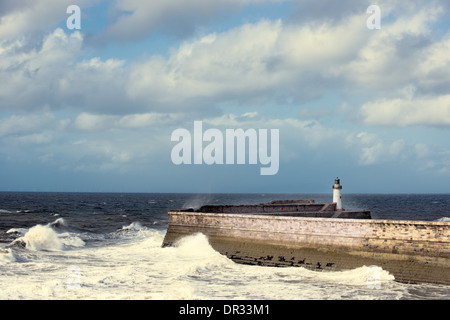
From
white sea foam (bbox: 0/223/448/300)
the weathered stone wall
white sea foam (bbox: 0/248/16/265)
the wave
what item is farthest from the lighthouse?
A: white sea foam (bbox: 0/248/16/265)

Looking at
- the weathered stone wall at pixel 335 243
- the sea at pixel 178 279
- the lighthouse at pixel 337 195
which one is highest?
the lighthouse at pixel 337 195

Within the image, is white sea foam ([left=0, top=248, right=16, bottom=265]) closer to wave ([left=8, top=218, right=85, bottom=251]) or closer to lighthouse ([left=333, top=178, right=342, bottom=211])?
wave ([left=8, top=218, right=85, bottom=251])

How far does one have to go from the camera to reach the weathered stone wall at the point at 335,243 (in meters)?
14.9

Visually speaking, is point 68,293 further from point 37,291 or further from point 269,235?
point 269,235

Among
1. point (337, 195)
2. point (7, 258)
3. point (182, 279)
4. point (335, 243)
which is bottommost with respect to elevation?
point (182, 279)

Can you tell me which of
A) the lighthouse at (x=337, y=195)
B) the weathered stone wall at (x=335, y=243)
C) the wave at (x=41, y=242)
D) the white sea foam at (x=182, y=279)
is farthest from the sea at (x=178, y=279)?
the lighthouse at (x=337, y=195)

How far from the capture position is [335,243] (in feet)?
56.4

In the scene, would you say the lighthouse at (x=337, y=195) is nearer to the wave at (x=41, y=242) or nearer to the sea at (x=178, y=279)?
the sea at (x=178, y=279)

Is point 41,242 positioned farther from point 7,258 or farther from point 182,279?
point 182,279

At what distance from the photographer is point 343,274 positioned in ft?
53.0

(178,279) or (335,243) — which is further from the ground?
(335,243)

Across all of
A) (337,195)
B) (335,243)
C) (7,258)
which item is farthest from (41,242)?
(337,195)

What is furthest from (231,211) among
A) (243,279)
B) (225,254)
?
A: (243,279)

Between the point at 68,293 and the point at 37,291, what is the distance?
1.01 metres
